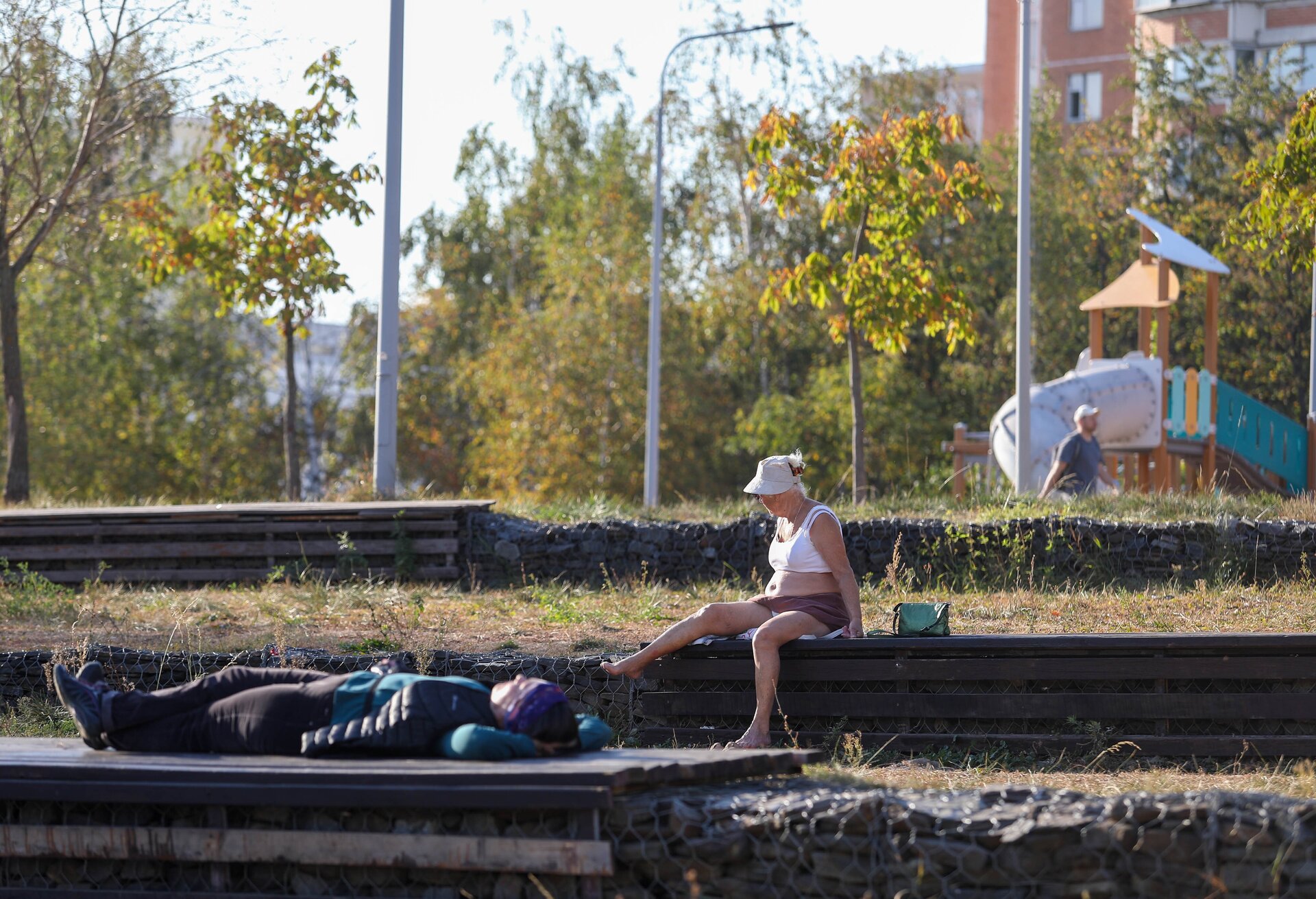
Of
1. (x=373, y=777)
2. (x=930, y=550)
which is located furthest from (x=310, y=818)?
(x=930, y=550)

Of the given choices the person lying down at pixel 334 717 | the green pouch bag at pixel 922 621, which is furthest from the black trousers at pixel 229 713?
the green pouch bag at pixel 922 621

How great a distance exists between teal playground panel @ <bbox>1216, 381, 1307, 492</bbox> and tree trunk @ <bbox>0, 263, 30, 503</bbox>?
52.4 feet

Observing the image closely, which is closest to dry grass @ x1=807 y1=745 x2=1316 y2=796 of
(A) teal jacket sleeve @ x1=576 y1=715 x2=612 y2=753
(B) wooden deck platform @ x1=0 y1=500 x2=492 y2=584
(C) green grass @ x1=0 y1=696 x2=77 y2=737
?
(A) teal jacket sleeve @ x1=576 y1=715 x2=612 y2=753

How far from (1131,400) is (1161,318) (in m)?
2.22

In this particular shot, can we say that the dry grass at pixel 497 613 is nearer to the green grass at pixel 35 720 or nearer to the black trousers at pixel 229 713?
the green grass at pixel 35 720

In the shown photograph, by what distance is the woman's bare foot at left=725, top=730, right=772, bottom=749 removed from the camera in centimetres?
793

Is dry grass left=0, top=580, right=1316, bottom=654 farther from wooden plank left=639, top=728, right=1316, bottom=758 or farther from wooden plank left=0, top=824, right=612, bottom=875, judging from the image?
wooden plank left=0, top=824, right=612, bottom=875

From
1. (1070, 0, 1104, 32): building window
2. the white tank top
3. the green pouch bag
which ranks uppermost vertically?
(1070, 0, 1104, 32): building window

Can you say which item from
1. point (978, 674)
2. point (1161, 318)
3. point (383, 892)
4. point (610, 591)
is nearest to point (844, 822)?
point (383, 892)

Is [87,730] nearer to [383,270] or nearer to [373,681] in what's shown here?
[373,681]

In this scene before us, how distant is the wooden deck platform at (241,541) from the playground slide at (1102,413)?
8636 mm

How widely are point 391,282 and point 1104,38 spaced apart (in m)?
39.8

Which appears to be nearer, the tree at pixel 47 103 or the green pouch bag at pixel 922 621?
the green pouch bag at pixel 922 621

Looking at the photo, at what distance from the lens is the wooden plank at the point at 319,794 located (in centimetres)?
541
